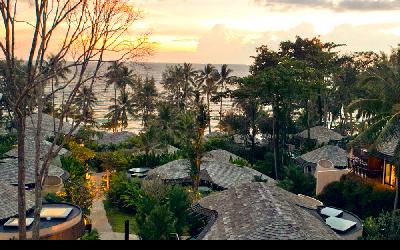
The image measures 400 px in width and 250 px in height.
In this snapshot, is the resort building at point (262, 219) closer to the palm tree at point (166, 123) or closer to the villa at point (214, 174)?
the villa at point (214, 174)

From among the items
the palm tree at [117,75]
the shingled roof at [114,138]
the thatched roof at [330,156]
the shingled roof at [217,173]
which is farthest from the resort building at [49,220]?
the shingled roof at [114,138]

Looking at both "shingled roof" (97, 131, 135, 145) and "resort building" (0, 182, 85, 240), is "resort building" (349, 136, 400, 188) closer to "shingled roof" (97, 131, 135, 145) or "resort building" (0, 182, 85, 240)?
"resort building" (0, 182, 85, 240)

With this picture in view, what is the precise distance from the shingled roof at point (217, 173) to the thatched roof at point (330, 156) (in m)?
7.25

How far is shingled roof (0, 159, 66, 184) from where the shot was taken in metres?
31.6

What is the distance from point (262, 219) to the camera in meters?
16.9

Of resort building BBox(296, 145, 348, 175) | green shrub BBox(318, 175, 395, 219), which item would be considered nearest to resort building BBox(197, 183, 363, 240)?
green shrub BBox(318, 175, 395, 219)

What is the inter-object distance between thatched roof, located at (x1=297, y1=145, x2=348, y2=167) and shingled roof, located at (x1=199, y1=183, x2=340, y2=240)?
20.0 m

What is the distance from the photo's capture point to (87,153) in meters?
41.8

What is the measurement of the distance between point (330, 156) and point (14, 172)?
27656 millimetres

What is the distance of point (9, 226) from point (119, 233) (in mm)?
10371

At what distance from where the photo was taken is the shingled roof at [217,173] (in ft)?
114
